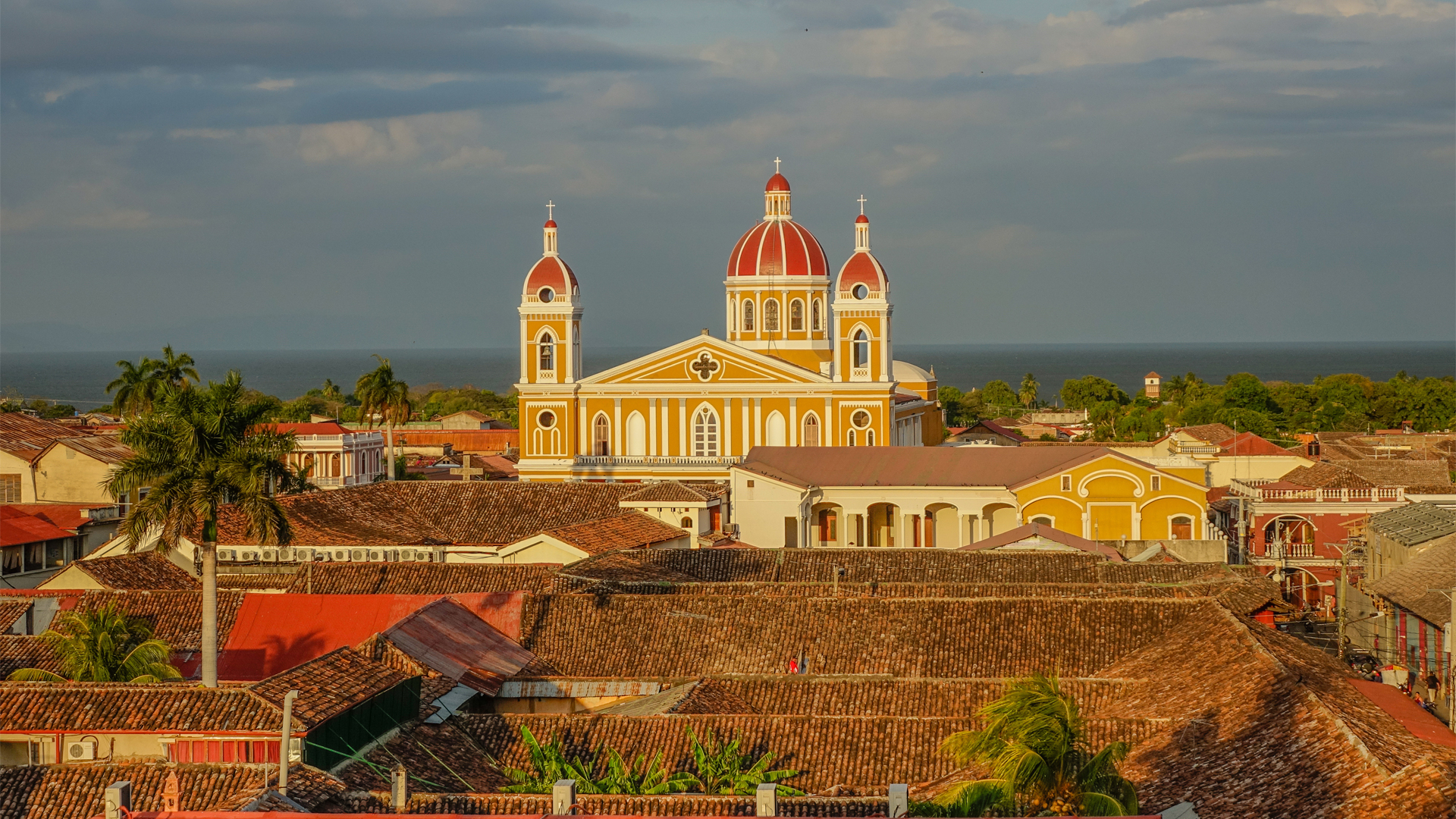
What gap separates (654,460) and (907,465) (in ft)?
35.1

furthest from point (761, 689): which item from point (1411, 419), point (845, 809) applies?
point (1411, 419)

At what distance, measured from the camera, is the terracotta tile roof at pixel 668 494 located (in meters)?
47.7

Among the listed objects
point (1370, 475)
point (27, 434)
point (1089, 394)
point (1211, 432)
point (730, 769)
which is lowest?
point (730, 769)

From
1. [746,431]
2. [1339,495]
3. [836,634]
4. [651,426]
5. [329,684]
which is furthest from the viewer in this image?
[651,426]

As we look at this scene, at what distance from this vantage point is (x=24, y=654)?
85.5ft

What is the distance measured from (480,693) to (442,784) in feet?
16.5

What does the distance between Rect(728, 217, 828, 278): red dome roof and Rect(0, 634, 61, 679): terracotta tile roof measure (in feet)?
141

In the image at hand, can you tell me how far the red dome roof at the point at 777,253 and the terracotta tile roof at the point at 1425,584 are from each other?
118ft

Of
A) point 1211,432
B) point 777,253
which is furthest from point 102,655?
point 1211,432

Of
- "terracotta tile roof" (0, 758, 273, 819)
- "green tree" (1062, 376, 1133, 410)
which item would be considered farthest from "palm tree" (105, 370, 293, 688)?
"green tree" (1062, 376, 1133, 410)

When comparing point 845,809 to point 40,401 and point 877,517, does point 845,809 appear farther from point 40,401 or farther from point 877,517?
point 40,401

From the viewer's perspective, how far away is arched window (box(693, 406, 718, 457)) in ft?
205

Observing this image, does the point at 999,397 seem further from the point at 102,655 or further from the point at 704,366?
the point at 102,655

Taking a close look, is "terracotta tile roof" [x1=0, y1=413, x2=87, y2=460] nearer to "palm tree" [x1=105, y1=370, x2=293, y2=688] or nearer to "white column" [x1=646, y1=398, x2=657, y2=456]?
"white column" [x1=646, y1=398, x2=657, y2=456]
